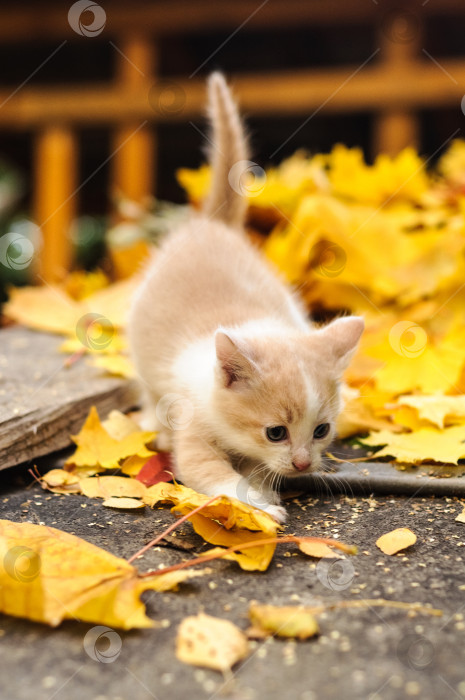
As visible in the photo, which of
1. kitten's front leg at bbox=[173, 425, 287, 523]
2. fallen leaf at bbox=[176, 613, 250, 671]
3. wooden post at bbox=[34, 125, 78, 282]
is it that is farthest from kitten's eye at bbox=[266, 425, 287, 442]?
wooden post at bbox=[34, 125, 78, 282]

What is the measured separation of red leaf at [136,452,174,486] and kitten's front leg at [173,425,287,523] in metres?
0.03

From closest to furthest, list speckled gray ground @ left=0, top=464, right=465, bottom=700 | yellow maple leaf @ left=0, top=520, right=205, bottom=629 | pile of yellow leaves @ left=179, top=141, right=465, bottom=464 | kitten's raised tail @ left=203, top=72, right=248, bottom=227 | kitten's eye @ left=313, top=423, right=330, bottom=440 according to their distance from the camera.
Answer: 1. speckled gray ground @ left=0, top=464, right=465, bottom=700
2. yellow maple leaf @ left=0, top=520, right=205, bottom=629
3. kitten's eye @ left=313, top=423, right=330, bottom=440
4. pile of yellow leaves @ left=179, top=141, right=465, bottom=464
5. kitten's raised tail @ left=203, top=72, right=248, bottom=227

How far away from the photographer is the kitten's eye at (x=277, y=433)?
4.77 feet

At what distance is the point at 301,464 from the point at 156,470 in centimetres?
33

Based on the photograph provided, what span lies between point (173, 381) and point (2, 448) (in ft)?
1.45

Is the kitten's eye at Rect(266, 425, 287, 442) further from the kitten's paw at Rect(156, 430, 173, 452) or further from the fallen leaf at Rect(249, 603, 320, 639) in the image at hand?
the fallen leaf at Rect(249, 603, 320, 639)

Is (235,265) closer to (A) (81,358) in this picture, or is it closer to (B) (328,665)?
(A) (81,358)

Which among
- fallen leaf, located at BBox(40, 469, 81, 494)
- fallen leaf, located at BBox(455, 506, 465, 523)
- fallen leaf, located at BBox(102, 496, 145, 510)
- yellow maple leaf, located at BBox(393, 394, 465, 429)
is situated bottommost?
fallen leaf, located at BBox(40, 469, 81, 494)

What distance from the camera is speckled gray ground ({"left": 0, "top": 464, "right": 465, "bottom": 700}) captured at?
Answer: 2.74ft

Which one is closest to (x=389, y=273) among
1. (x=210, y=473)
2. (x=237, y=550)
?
(x=210, y=473)

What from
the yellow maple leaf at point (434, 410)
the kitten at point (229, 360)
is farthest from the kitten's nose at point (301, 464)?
the yellow maple leaf at point (434, 410)

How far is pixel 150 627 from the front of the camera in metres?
0.95

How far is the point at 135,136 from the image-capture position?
3.99 meters

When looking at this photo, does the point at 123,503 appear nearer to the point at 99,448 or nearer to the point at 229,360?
the point at 99,448
